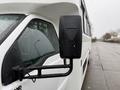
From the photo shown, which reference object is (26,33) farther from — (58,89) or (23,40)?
(58,89)

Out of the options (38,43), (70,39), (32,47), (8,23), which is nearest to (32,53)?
(32,47)

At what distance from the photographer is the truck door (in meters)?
2.14

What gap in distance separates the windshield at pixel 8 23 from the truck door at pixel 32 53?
11cm

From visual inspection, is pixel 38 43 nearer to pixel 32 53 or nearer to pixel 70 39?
pixel 32 53

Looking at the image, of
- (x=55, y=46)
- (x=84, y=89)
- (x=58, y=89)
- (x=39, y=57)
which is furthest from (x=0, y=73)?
(x=84, y=89)

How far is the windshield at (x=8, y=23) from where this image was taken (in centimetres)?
232

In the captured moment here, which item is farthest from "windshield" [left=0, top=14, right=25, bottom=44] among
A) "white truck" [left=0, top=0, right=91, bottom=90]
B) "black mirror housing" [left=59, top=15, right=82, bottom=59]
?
Result: "black mirror housing" [left=59, top=15, right=82, bottom=59]

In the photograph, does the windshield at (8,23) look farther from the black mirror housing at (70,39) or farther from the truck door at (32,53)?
the black mirror housing at (70,39)

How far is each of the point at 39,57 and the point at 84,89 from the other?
194 inches

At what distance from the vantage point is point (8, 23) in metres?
2.65

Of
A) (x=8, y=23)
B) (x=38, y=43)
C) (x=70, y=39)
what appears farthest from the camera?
(x=38, y=43)

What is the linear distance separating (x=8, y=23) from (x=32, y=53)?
0.41 m

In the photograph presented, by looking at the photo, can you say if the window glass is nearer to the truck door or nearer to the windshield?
the truck door

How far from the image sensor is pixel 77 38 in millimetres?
2078
